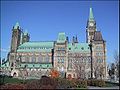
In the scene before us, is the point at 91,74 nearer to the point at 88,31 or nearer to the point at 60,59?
the point at 60,59

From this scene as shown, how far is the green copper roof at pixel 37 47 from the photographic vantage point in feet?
383

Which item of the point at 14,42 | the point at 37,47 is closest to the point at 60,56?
the point at 37,47

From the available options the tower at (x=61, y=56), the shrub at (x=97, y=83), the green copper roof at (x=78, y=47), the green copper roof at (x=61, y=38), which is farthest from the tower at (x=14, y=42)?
the shrub at (x=97, y=83)

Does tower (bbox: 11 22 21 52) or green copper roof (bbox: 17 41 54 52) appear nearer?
green copper roof (bbox: 17 41 54 52)

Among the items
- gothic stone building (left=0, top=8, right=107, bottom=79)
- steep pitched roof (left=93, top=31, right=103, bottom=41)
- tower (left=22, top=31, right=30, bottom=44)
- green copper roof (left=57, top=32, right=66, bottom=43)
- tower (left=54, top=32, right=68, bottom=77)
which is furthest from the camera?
tower (left=22, top=31, right=30, bottom=44)

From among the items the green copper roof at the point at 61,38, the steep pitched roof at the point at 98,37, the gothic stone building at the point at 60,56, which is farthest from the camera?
the green copper roof at the point at 61,38

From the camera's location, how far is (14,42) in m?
124

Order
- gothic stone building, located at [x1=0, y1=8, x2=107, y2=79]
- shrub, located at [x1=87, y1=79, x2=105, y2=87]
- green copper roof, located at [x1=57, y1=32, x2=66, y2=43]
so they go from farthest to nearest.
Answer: green copper roof, located at [x1=57, y1=32, x2=66, y2=43] → gothic stone building, located at [x1=0, y1=8, x2=107, y2=79] → shrub, located at [x1=87, y1=79, x2=105, y2=87]

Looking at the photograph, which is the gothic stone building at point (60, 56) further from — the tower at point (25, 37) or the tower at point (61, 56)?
the tower at point (25, 37)

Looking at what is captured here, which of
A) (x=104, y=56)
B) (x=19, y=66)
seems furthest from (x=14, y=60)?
(x=104, y=56)

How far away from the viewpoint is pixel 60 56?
106 meters

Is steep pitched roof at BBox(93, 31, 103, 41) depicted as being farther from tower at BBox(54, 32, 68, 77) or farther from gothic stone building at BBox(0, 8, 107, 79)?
tower at BBox(54, 32, 68, 77)

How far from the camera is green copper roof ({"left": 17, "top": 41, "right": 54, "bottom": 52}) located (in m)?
117

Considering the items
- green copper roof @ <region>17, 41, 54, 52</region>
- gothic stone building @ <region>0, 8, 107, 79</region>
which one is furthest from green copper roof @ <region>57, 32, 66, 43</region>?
green copper roof @ <region>17, 41, 54, 52</region>
